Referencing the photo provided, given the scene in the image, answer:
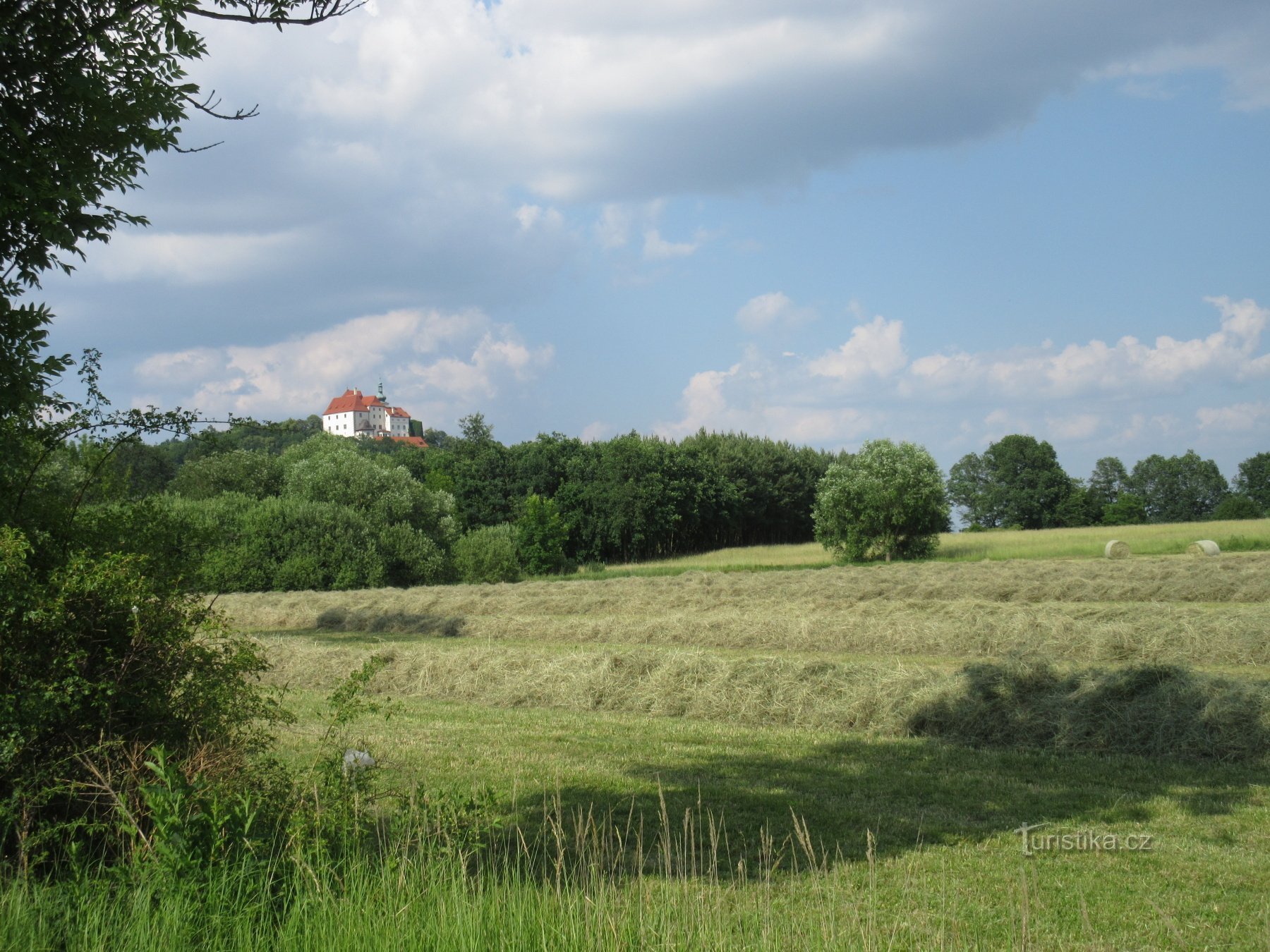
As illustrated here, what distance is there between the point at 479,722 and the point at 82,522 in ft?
20.4

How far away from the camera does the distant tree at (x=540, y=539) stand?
186ft

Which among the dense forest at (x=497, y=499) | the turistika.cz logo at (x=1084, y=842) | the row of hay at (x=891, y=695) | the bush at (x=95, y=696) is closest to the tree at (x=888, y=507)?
the dense forest at (x=497, y=499)

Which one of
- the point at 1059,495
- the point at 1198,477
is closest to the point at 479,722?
the point at 1059,495

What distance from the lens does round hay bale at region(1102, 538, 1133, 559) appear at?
120 feet

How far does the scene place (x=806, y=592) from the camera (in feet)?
82.5

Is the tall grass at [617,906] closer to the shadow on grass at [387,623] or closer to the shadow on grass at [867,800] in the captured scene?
the shadow on grass at [867,800]

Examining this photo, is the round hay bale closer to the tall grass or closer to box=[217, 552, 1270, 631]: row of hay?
box=[217, 552, 1270, 631]: row of hay

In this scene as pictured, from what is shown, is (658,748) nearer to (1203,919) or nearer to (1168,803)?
(1168,803)

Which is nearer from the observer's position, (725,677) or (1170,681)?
(1170,681)

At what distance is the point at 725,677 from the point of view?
12.0 m

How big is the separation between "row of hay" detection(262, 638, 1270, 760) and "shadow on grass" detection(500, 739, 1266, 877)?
572 mm

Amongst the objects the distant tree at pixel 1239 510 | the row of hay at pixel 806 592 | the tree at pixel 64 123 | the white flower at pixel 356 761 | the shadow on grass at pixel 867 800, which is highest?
the tree at pixel 64 123

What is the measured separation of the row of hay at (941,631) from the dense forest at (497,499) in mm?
7424

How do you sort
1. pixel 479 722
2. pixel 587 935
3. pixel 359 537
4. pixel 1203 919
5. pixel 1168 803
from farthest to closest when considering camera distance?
1. pixel 359 537
2. pixel 479 722
3. pixel 1168 803
4. pixel 1203 919
5. pixel 587 935
